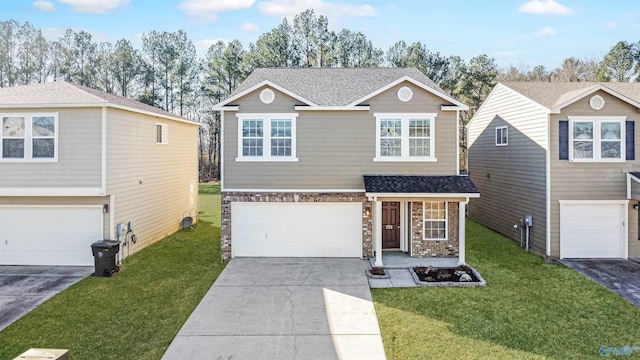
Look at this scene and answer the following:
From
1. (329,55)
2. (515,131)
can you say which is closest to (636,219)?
(515,131)

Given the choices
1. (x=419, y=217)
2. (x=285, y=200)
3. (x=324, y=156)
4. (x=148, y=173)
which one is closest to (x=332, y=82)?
(x=324, y=156)

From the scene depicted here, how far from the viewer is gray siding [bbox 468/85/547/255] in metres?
13.7

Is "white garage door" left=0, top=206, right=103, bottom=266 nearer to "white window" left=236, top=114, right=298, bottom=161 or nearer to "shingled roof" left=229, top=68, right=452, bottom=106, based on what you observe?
"white window" left=236, top=114, right=298, bottom=161

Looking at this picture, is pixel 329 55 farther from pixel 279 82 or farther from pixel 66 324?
pixel 66 324

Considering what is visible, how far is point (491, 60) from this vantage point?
35250mm

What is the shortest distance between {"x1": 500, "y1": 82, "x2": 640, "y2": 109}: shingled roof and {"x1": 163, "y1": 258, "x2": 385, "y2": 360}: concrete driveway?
8941 mm

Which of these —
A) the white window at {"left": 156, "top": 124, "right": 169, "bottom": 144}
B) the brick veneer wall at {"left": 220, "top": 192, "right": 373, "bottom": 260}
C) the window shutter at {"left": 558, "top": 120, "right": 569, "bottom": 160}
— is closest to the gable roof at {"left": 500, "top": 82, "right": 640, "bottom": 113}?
the window shutter at {"left": 558, "top": 120, "right": 569, "bottom": 160}

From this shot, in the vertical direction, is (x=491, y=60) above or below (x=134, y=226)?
above

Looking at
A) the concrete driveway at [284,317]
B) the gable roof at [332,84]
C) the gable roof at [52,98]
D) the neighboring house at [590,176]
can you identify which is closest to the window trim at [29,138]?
the gable roof at [52,98]

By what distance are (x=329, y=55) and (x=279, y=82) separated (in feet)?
81.3

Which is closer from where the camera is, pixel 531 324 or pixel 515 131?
pixel 531 324

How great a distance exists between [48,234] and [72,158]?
8.61ft

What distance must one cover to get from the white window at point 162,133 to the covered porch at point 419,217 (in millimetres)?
8756

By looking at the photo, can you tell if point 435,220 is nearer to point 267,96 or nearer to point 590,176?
point 590,176
